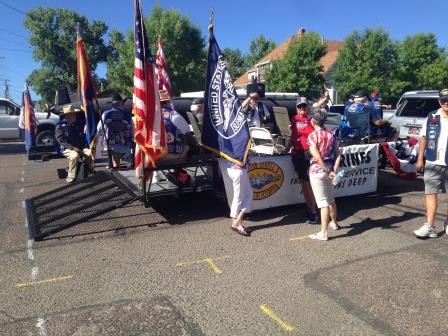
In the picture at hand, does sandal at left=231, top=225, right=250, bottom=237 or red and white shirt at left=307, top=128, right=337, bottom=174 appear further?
sandal at left=231, top=225, right=250, bottom=237

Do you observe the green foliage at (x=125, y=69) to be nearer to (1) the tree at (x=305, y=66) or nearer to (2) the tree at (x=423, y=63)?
(1) the tree at (x=305, y=66)

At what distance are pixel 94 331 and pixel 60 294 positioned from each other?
858 millimetres

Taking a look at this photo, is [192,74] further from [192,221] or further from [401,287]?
[401,287]

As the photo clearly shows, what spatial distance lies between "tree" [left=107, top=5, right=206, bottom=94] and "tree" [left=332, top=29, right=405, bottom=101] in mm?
12971

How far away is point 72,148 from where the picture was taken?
934 cm

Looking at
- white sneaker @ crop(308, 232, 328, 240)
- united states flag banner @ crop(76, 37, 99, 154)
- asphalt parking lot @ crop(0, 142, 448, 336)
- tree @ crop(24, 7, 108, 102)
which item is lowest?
asphalt parking lot @ crop(0, 142, 448, 336)

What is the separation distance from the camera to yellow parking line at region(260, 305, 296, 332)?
11.4ft

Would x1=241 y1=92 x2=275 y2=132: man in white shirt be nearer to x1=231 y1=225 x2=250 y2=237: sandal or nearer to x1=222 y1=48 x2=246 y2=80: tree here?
x1=231 y1=225 x2=250 y2=237: sandal

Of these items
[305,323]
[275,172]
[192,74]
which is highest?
[192,74]

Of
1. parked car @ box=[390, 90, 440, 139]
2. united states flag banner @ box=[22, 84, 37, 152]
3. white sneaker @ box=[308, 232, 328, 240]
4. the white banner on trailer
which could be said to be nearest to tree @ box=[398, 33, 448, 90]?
parked car @ box=[390, 90, 440, 139]

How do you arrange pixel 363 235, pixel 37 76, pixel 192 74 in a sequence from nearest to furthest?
pixel 363 235 < pixel 192 74 < pixel 37 76

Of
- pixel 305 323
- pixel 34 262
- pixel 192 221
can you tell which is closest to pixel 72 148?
pixel 192 221

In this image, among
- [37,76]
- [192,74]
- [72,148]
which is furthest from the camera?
[37,76]

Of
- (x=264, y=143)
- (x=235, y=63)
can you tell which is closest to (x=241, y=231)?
(x=264, y=143)
